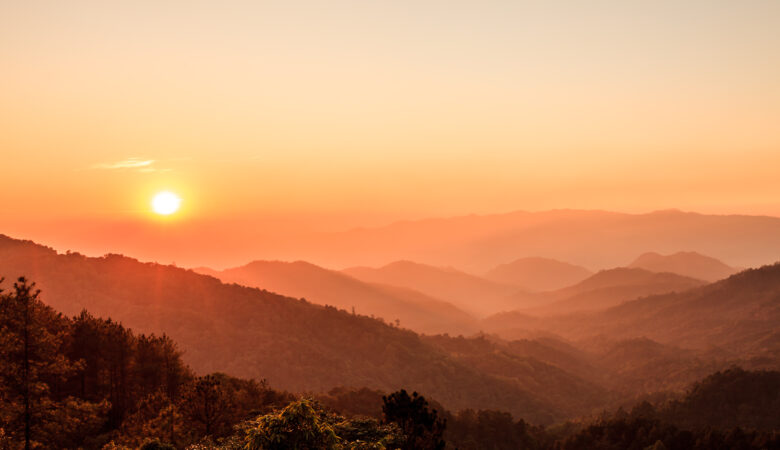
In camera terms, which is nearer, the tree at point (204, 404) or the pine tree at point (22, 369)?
the pine tree at point (22, 369)

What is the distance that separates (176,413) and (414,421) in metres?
27.9

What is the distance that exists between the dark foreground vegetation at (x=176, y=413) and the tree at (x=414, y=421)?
89mm

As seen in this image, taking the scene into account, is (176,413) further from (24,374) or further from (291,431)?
(291,431)

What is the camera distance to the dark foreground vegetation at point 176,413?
30.7 m

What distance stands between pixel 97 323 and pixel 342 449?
81.5 metres

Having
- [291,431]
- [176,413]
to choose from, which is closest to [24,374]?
[176,413]

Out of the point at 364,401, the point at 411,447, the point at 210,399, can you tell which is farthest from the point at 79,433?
the point at 364,401

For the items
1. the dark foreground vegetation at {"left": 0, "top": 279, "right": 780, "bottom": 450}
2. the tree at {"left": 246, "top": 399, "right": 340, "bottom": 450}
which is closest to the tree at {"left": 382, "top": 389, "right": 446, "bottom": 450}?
the dark foreground vegetation at {"left": 0, "top": 279, "right": 780, "bottom": 450}

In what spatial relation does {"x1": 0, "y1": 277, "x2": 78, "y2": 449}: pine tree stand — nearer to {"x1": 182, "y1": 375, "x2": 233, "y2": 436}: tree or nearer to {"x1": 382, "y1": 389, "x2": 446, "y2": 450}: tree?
{"x1": 182, "y1": 375, "x2": 233, "y2": 436}: tree

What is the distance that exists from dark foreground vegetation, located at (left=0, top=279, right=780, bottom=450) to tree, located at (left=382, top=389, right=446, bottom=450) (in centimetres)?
9

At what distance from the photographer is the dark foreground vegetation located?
3072 centimetres

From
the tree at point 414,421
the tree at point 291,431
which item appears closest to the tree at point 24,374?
the tree at point 291,431

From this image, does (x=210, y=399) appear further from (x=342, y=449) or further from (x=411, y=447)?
(x=342, y=449)

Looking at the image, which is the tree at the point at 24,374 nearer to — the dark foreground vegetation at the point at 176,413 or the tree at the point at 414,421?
the dark foreground vegetation at the point at 176,413
